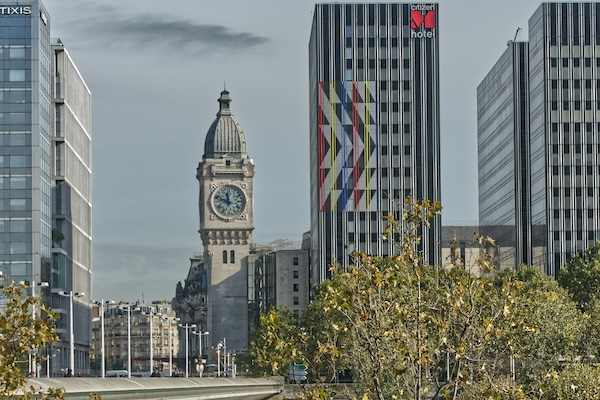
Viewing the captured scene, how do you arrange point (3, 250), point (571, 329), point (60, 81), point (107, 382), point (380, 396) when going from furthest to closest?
1. point (60, 81)
2. point (3, 250)
3. point (571, 329)
4. point (107, 382)
5. point (380, 396)

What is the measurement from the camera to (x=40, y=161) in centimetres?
17250

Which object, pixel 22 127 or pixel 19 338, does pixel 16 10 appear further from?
pixel 19 338

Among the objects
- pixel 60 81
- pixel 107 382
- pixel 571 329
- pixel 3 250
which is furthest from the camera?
pixel 60 81

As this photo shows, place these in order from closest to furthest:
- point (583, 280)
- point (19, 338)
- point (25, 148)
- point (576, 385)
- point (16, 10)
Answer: point (19, 338)
point (576, 385)
point (583, 280)
point (16, 10)
point (25, 148)

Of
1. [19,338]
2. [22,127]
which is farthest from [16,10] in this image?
[19,338]

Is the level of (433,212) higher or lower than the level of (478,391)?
higher

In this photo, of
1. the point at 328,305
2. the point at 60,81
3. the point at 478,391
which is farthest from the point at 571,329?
the point at 60,81

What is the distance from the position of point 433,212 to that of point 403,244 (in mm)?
1285

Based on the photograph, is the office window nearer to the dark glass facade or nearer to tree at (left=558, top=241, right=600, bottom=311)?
the dark glass facade

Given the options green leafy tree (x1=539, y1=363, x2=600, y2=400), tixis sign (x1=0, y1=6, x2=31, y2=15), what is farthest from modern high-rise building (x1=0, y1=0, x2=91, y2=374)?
green leafy tree (x1=539, y1=363, x2=600, y2=400)

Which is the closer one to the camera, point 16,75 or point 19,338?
point 19,338

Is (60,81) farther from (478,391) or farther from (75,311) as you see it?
(478,391)

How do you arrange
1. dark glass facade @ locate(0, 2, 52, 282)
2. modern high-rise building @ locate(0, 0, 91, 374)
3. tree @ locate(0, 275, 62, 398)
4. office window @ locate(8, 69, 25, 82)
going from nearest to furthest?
tree @ locate(0, 275, 62, 398), modern high-rise building @ locate(0, 0, 91, 374), dark glass facade @ locate(0, 2, 52, 282), office window @ locate(8, 69, 25, 82)

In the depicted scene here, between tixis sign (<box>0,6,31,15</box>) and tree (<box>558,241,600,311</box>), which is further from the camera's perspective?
tixis sign (<box>0,6,31,15</box>)
